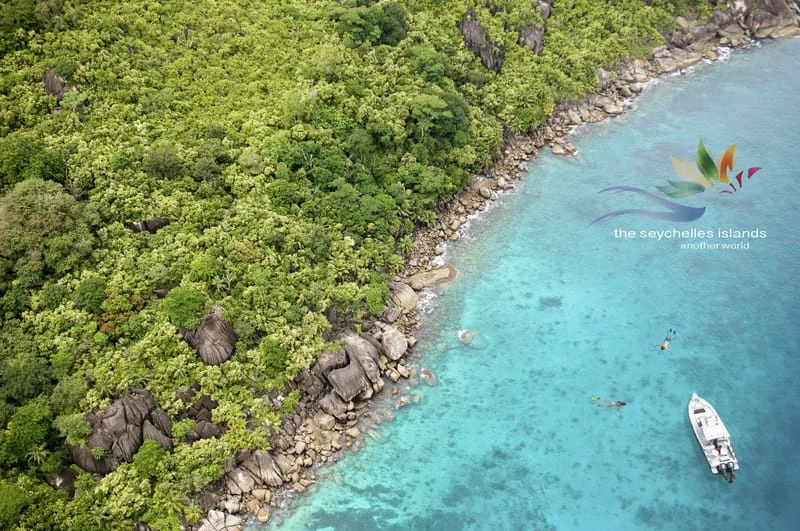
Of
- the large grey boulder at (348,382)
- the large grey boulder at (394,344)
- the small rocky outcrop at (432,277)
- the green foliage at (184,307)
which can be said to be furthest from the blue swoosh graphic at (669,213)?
the green foliage at (184,307)

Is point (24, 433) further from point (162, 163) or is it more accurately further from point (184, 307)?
point (162, 163)

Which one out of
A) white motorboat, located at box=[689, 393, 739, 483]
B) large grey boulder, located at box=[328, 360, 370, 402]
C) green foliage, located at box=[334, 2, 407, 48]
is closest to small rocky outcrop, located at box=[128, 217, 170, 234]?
large grey boulder, located at box=[328, 360, 370, 402]

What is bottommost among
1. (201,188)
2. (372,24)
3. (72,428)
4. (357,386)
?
(357,386)

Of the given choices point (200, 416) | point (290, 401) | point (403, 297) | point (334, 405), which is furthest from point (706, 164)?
point (200, 416)

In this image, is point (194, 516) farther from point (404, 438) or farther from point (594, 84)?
point (594, 84)

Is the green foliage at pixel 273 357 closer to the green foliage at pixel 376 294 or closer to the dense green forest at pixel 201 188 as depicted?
the dense green forest at pixel 201 188
